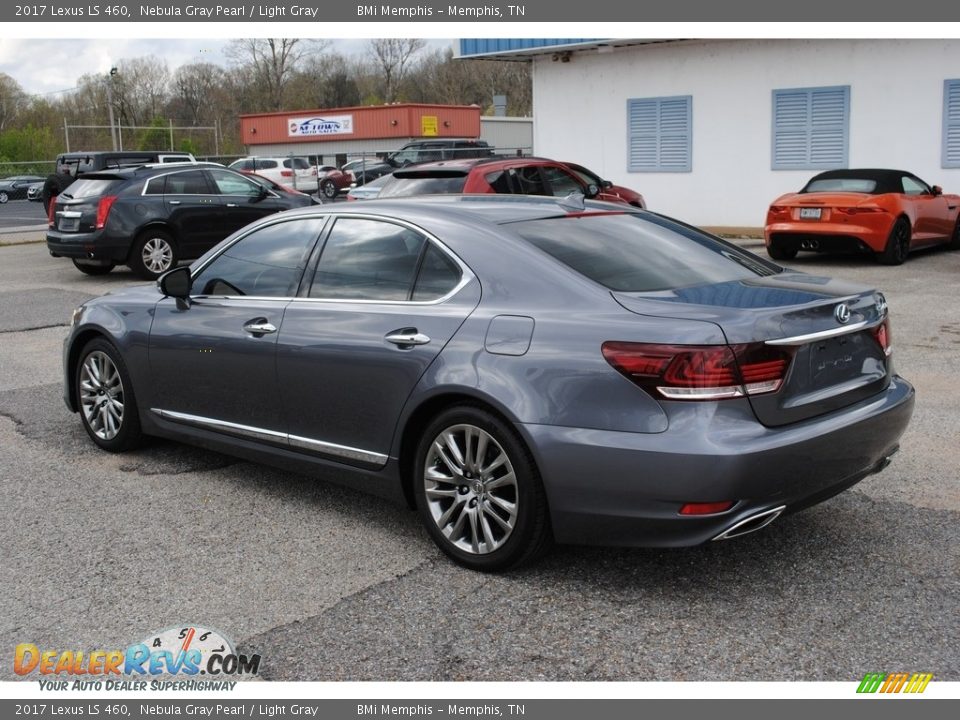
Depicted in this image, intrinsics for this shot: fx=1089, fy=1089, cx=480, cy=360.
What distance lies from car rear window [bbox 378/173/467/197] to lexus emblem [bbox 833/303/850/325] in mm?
8726

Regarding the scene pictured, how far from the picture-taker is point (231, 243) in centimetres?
581

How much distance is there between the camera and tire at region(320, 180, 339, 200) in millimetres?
40028

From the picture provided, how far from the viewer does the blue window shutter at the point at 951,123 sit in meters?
18.3

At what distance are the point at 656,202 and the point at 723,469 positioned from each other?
1918cm

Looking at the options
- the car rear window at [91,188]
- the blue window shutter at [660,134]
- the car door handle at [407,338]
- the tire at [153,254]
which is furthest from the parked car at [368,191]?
the car door handle at [407,338]

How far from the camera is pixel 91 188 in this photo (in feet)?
51.5

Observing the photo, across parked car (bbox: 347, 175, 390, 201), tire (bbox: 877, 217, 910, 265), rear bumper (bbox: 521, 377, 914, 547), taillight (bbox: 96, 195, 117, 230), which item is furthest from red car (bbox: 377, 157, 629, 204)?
rear bumper (bbox: 521, 377, 914, 547)

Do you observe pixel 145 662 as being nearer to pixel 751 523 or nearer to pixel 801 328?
pixel 751 523

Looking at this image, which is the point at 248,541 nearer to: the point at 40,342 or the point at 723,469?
the point at 723,469

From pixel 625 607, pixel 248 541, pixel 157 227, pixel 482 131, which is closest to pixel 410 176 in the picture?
pixel 157 227

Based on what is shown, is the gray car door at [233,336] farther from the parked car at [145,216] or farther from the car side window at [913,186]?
the car side window at [913,186]

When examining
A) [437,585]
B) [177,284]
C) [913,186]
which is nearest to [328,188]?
[913,186]

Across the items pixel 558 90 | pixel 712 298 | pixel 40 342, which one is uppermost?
pixel 558 90

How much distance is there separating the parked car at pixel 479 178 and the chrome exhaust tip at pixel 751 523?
28.6 feet
